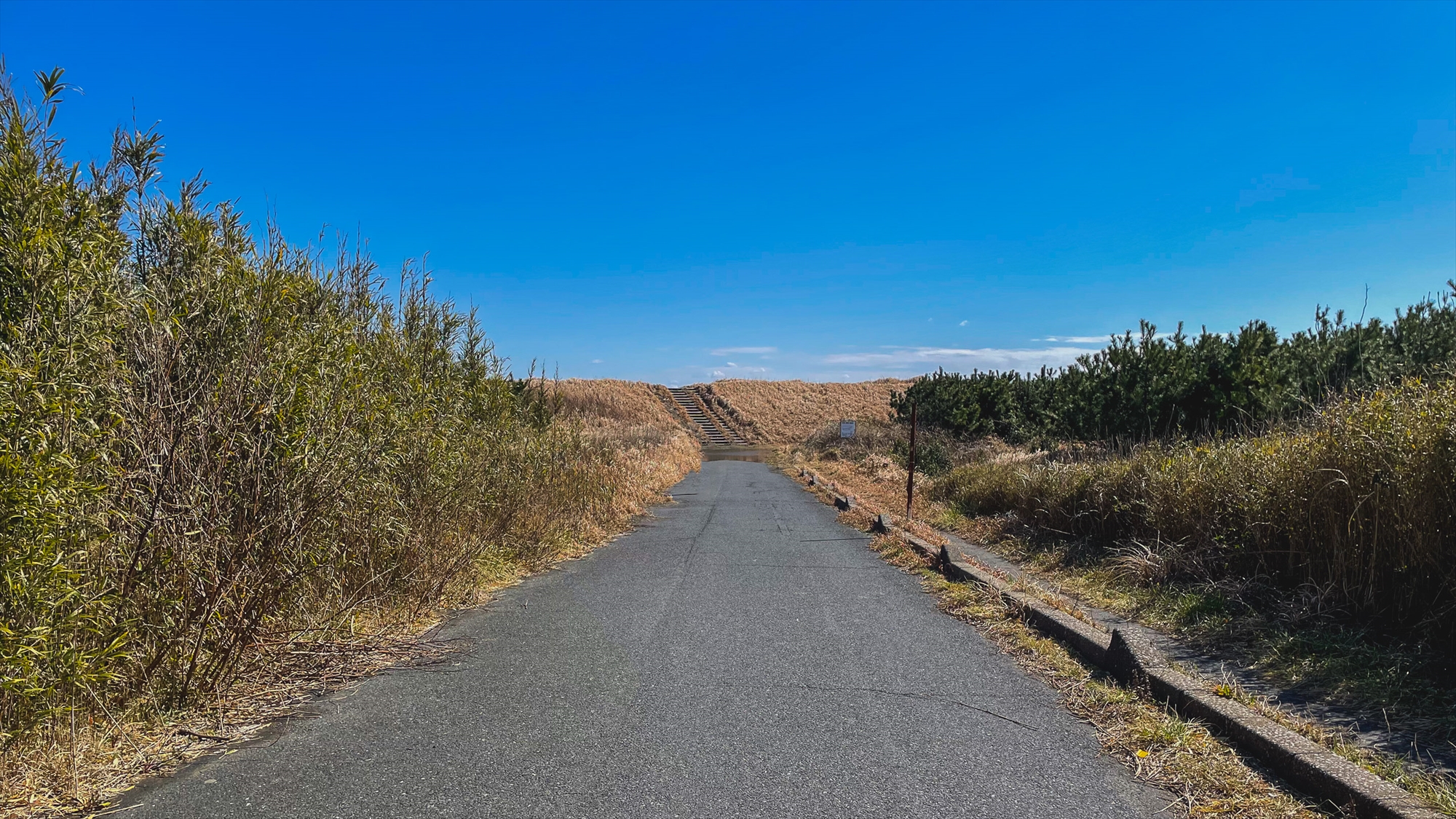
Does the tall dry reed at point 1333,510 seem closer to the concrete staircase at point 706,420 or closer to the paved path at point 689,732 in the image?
the paved path at point 689,732

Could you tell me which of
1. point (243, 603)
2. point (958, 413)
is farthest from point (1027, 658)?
point (958, 413)

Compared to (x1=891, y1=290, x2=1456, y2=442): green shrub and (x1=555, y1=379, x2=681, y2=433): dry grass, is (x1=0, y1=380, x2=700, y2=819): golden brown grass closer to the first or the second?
(x1=891, y1=290, x2=1456, y2=442): green shrub

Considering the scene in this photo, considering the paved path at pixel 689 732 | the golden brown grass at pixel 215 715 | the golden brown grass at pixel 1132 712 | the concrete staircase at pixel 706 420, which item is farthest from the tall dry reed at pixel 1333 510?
the concrete staircase at pixel 706 420

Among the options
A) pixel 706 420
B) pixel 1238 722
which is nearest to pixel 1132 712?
pixel 1238 722

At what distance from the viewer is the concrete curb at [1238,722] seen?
2.96 metres

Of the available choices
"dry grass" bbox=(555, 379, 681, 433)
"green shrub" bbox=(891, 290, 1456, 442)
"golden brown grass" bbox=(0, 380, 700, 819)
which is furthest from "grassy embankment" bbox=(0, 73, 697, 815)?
"dry grass" bbox=(555, 379, 681, 433)

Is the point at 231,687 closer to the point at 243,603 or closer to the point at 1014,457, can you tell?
the point at 243,603

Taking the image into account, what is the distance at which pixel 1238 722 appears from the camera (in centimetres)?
366

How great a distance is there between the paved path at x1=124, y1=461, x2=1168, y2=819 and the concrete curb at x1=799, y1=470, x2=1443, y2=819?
0.58 m

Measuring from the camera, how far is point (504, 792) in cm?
322

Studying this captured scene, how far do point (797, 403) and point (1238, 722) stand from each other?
207 feet

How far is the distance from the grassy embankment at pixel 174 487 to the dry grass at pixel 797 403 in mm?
44667

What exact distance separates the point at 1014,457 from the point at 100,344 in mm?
17062

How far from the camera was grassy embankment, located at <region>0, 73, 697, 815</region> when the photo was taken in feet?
9.89
